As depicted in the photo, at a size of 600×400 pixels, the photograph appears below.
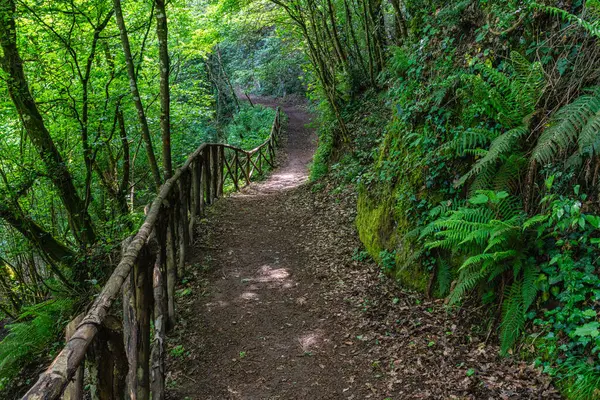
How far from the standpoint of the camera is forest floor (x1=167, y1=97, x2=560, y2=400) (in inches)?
142

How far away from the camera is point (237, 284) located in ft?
19.8

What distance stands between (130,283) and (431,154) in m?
3.63

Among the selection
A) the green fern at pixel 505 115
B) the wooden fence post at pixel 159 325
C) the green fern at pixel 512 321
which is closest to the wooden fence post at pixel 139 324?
the wooden fence post at pixel 159 325

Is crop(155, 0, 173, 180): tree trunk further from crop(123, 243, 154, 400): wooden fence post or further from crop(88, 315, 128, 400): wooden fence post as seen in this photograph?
crop(88, 315, 128, 400): wooden fence post

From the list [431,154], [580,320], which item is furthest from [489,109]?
[580,320]

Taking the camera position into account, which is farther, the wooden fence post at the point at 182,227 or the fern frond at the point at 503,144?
the wooden fence post at the point at 182,227

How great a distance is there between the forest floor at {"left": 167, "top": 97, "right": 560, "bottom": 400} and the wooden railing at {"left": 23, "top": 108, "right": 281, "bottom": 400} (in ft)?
1.65

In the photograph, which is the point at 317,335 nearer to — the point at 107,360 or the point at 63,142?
the point at 107,360

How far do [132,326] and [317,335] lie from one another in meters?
2.16

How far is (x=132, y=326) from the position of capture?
333 centimetres

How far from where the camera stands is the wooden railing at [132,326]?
2.07m

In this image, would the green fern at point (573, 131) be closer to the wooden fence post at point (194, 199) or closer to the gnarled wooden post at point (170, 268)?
the gnarled wooden post at point (170, 268)

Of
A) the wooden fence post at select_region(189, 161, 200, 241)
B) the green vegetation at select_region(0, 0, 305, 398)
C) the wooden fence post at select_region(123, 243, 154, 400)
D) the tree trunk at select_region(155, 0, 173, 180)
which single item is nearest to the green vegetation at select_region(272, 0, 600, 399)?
the wooden fence post at select_region(123, 243, 154, 400)

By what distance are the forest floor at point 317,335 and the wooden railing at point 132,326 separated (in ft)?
1.65
